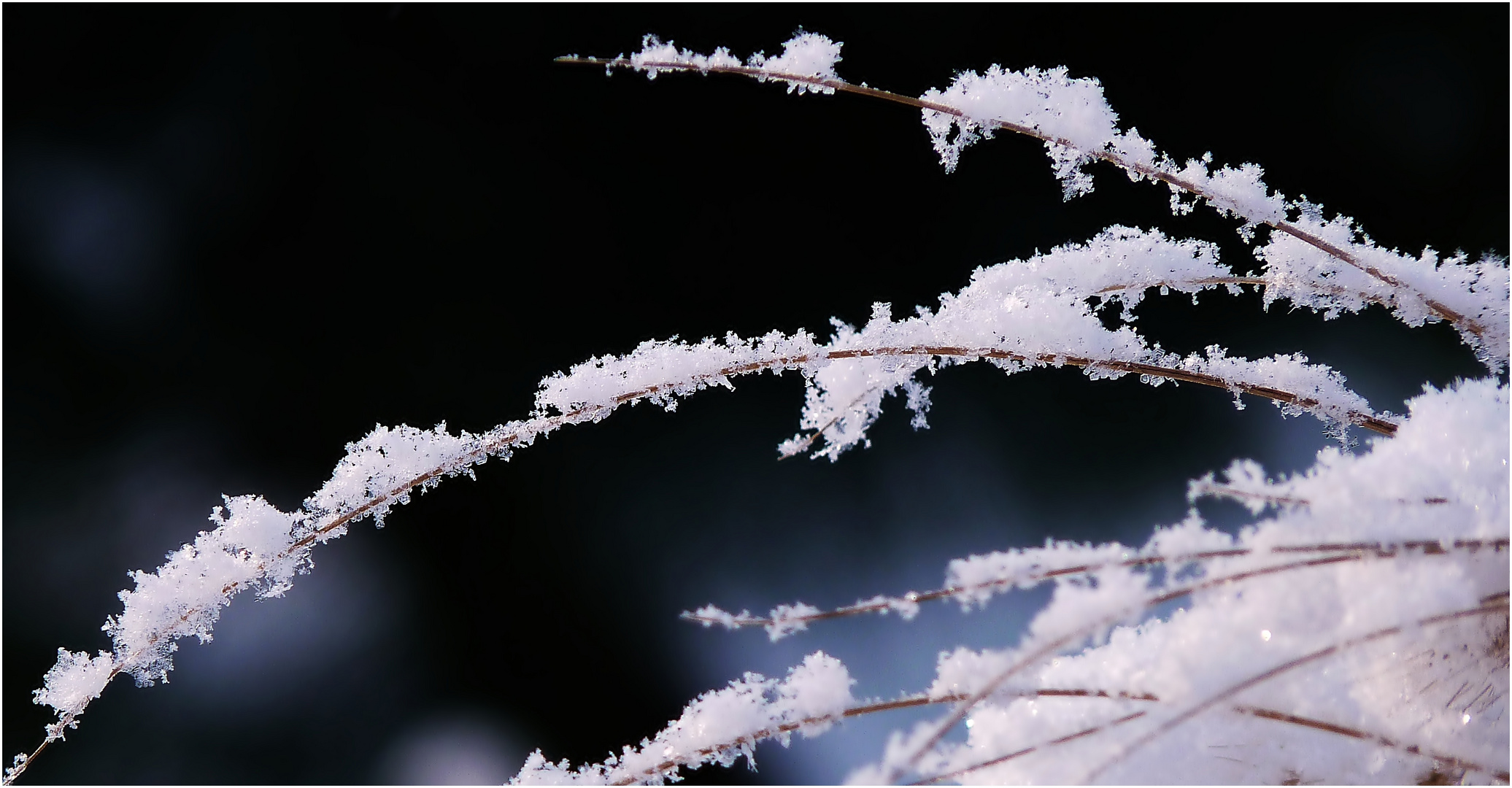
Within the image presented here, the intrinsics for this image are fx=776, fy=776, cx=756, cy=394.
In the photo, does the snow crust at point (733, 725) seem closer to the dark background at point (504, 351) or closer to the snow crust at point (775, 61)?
the snow crust at point (775, 61)

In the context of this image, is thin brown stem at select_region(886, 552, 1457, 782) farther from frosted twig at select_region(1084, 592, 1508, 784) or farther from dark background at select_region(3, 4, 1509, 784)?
dark background at select_region(3, 4, 1509, 784)

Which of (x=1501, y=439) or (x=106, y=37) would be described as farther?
(x=106, y=37)

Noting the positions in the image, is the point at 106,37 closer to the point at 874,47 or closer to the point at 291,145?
the point at 291,145

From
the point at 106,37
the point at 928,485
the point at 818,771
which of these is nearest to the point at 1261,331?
the point at 928,485

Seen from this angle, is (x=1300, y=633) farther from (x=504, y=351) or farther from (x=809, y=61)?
(x=504, y=351)

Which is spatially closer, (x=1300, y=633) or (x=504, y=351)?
(x=1300, y=633)

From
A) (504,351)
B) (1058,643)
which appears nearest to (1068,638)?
(1058,643)
